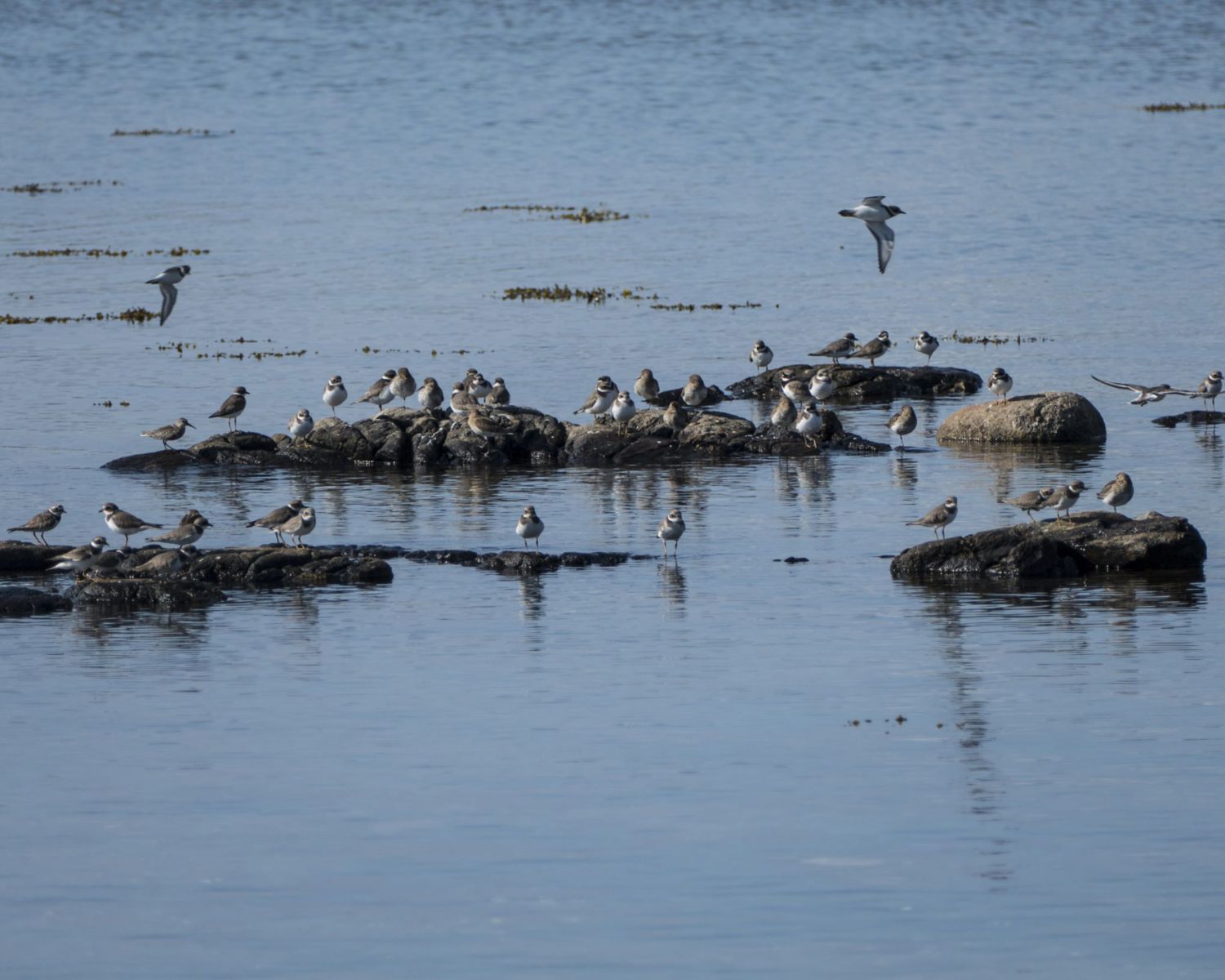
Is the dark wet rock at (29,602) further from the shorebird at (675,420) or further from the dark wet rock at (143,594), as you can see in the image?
the shorebird at (675,420)

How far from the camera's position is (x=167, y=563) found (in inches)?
1247

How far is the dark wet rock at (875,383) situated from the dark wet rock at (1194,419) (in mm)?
6080

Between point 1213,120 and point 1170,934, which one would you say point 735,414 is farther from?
point 1213,120

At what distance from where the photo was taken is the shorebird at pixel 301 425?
43.7m

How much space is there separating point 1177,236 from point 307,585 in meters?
56.6

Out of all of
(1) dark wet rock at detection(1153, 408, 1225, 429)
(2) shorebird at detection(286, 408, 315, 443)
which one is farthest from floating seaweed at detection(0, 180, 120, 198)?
(1) dark wet rock at detection(1153, 408, 1225, 429)

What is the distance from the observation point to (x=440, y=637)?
28688 mm

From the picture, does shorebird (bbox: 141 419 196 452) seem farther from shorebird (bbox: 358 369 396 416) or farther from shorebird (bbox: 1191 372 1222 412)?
shorebird (bbox: 1191 372 1222 412)

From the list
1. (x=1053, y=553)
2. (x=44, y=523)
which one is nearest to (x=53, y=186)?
(x=44, y=523)

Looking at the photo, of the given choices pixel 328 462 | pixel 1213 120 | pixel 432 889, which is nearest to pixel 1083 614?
pixel 432 889

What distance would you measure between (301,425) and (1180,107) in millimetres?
93042

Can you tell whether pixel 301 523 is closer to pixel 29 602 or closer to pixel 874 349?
pixel 29 602

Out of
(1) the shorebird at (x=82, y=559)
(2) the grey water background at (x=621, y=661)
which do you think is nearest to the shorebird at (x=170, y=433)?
(2) the grey water background at (x=621, y=661)

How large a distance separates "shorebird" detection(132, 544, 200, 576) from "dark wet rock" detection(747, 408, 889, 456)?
1500 centimetres
